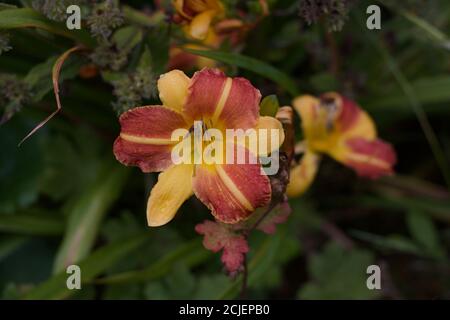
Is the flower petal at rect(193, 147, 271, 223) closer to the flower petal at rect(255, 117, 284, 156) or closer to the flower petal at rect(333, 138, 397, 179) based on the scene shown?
the flower petal at rect(255, 117, 284, 156)

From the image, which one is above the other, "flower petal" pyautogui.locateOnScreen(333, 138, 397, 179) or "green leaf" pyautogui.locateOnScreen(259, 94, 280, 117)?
"green leaf" pyautogui.locateOnScreen(259, 94, 280, 117)

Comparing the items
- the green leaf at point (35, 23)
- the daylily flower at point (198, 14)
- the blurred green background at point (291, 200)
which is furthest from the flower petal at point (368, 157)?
the green leaf at point (35, 23)

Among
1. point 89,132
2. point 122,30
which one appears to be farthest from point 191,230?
point 122,30

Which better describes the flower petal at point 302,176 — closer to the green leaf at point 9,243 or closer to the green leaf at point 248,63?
the green leaf at point 248,63

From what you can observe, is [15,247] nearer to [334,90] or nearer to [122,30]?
[122,30]

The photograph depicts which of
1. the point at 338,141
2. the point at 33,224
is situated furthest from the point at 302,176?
the point at 33,224

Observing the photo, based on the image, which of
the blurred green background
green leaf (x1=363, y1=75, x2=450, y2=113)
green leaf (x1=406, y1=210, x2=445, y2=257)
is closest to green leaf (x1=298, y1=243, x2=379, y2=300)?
the blurred green background
